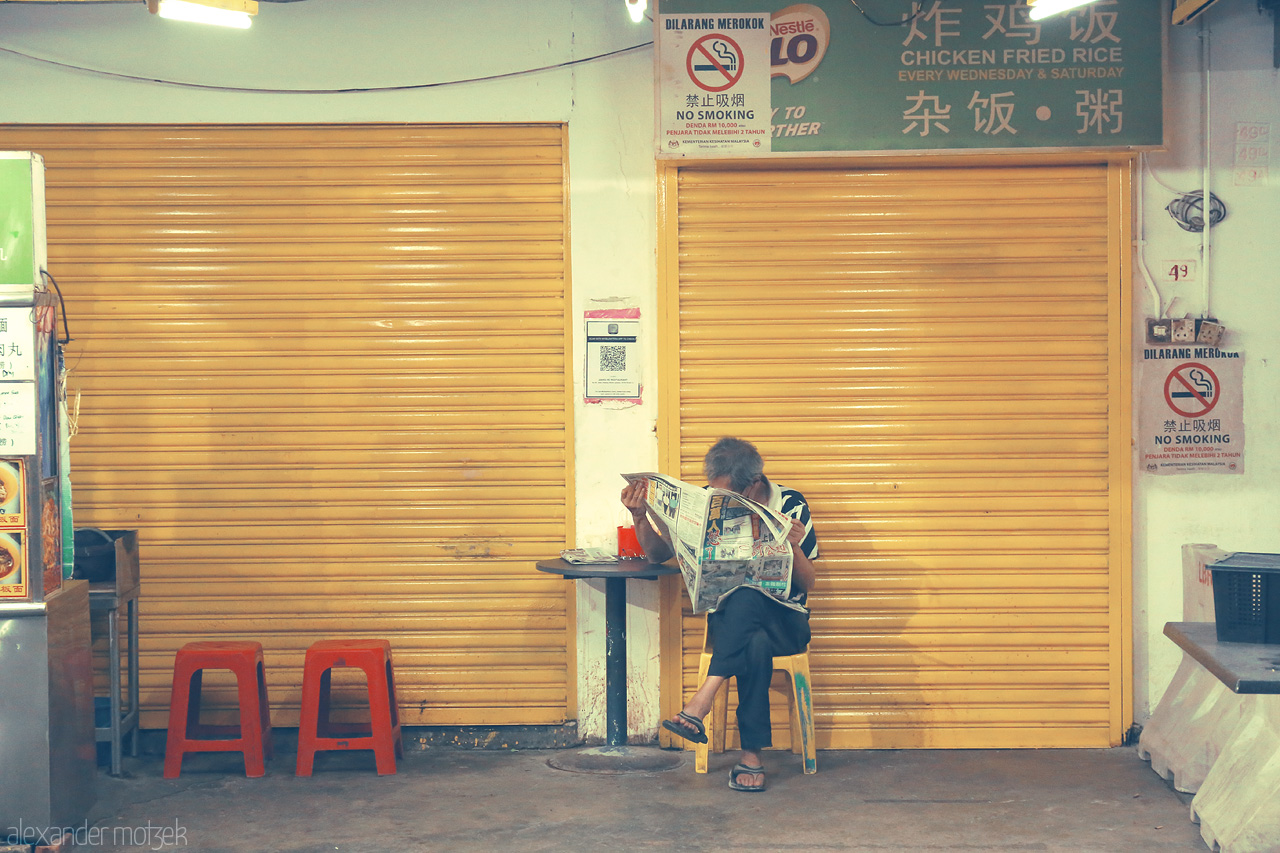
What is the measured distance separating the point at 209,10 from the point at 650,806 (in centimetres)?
427

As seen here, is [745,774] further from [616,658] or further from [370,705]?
[370,705]

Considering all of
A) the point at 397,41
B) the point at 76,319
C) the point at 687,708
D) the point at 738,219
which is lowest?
the point at 687,708

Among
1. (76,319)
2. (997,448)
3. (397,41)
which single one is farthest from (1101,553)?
(76,319)

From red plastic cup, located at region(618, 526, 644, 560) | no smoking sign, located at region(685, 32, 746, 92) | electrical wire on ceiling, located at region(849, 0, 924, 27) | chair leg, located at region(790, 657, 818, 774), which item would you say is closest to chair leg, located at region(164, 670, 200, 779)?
red plastic cup, located at region(618, 526, 644, 560)

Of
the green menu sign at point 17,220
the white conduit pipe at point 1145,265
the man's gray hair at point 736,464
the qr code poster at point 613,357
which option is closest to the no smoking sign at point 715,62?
the qr code poster at point 613,357

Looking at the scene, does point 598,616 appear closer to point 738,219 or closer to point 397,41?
point 738,219

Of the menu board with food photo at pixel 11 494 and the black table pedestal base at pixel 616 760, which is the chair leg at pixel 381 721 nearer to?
the black table pedestal base at pixel 616 760

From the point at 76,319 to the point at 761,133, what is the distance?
399cm

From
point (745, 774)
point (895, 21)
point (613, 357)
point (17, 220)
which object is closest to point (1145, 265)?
point (895, 21)

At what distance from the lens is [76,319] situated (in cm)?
622

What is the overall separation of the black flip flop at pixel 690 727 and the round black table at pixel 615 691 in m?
0.68

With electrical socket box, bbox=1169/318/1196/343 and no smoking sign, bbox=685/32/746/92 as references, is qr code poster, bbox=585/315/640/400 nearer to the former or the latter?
no smoking sign, bbox=685/32/746/92

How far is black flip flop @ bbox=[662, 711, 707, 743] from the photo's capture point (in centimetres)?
→ 514

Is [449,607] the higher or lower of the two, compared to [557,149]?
lower
